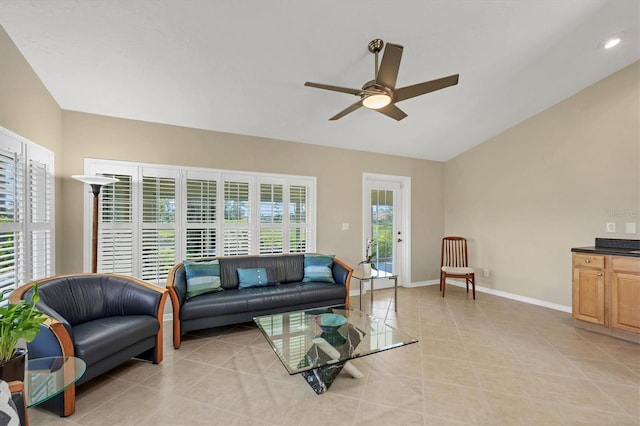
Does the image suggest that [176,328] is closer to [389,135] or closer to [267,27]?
[267,27]

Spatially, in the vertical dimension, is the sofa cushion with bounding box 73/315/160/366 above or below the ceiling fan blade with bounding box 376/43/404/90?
below

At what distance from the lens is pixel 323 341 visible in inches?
91.1

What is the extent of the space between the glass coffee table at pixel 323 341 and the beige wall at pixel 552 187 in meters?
3.39

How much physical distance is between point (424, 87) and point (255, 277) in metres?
2.91

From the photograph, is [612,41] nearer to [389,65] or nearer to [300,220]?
[389,65]

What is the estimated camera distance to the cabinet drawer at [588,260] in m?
3.29

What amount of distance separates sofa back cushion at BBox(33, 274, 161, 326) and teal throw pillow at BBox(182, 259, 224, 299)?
557 millimetres

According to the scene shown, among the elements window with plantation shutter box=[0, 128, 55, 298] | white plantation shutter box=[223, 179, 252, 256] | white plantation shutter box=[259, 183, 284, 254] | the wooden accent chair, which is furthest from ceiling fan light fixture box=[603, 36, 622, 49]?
window with plantation shutter box=[0, 128, 55, 298]

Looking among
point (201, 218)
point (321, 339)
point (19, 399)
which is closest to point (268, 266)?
point (201, 218)

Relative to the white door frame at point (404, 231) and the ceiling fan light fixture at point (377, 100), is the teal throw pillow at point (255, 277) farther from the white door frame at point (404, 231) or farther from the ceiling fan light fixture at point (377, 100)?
the white door frame at point (404, 231)

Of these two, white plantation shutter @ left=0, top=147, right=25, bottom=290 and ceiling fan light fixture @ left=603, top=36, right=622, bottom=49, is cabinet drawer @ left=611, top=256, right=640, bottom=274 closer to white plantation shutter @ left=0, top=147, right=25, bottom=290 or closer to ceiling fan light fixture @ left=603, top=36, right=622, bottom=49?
ceiling fan light fixture @ left=603, top=36, right=622, bottom=49

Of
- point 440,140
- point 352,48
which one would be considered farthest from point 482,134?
point 352,48

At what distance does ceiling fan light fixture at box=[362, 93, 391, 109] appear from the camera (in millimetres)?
2359

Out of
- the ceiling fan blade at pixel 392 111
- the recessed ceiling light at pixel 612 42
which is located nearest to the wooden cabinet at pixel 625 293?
the recessed ceiling light at pixel 612 42
